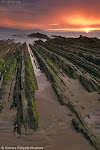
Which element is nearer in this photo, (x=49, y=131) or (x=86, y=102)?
(x=49, y=131)

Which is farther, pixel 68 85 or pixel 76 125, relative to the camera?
pixel 68 85

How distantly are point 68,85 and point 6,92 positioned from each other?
3102 millimetres

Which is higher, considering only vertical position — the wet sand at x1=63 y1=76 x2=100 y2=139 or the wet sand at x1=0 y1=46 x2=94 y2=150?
the wet sand at x1=63 y1=76 x2=100 y2=139

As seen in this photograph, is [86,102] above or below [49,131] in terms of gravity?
above

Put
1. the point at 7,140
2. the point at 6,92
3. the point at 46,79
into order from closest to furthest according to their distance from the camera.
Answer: the point at 7,140 → the point at 6,92 → the point at 46,79

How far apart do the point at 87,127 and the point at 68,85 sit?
140 inches

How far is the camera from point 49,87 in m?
7.89

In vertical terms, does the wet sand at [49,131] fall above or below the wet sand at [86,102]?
below

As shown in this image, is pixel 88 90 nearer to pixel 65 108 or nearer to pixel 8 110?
pixel 65 108

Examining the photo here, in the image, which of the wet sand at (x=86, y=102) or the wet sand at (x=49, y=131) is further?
the wet sand at (x=86, y=102)

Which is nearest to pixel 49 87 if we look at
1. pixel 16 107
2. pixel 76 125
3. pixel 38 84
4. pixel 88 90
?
pixel 38 84

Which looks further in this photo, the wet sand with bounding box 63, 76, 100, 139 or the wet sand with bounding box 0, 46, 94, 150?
the wet sand with bounding box 63, 76, 100, 139

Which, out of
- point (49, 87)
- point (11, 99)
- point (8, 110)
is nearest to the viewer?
point (8, 110)

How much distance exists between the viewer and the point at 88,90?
7.49m
